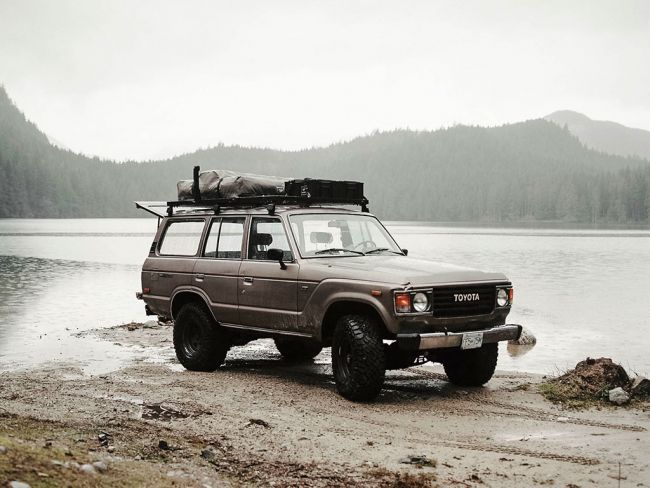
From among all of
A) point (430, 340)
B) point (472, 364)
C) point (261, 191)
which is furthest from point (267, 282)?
point (472, 364)

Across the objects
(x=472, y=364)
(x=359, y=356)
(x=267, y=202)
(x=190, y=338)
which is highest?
(x=267, y=202)

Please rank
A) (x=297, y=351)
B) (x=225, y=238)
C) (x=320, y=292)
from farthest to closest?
(x=297, y=351)
(x=225, y=238)
(x=320, y=292)

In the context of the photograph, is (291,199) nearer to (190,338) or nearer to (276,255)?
(276,255)

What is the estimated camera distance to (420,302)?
306 inches

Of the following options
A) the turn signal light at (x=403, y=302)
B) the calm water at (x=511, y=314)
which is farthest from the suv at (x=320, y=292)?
the calm water at (x=511, y=314)

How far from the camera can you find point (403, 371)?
10.6m

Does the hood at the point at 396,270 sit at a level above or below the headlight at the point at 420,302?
above

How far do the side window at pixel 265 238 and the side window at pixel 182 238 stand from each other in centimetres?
103

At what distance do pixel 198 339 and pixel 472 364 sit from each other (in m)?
3.62

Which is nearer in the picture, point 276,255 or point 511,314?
point 276,255

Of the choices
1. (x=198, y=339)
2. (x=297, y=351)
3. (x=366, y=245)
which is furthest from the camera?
(x=297, y=351)

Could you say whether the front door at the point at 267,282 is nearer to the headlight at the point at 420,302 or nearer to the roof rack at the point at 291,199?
the roof rack at the point at 291,199

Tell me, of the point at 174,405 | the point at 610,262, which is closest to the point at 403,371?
the point at 174,405

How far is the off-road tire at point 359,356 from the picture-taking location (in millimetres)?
7895
